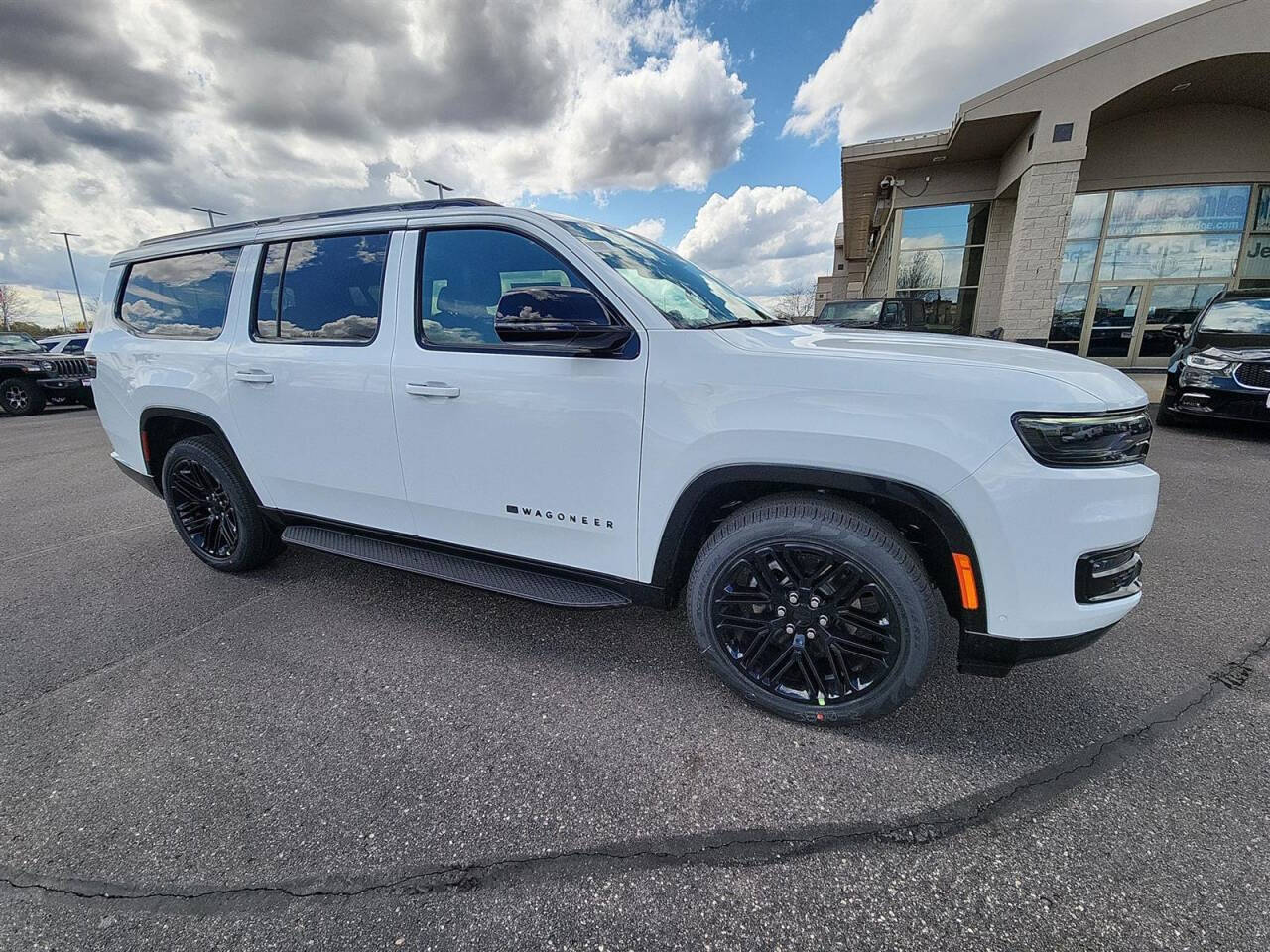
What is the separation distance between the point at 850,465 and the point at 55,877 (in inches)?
104

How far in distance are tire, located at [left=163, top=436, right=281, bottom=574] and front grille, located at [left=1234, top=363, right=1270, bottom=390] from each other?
962 centimetres

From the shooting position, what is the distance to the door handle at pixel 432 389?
2.39 meters

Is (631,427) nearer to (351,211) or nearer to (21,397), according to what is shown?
(351,211)

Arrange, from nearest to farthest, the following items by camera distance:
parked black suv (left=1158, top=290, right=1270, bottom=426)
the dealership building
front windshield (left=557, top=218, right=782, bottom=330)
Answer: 1. front windshield (left=557, top=218, right=782, bottom=330)
2. parked black suv (left=1158, top=290, right=1270, bottom=426)
3. the dealership building

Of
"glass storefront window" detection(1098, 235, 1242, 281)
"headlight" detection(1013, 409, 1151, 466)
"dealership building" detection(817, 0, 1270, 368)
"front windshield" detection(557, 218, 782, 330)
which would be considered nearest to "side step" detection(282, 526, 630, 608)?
"front windshield" detection(557, 218, 782, 330)

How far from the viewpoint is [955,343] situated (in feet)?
7.39

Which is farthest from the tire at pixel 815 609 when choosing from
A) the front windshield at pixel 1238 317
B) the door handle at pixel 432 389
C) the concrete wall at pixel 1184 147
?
the concrete wall at pixel 1184 147

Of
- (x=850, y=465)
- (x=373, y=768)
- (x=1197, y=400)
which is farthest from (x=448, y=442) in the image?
(x=1197, y=400)

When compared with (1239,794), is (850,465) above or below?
above

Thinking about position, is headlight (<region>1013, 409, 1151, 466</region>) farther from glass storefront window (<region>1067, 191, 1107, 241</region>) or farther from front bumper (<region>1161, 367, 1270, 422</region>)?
glass storefront window (<region>1067, 191, 1107, 241</region>)

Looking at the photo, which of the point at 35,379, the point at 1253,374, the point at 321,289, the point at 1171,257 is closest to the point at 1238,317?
the point at 1253,374

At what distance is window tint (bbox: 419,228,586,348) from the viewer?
7.86 feet

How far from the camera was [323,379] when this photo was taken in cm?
271

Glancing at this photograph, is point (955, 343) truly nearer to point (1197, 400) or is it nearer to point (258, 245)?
point (258, 245)
